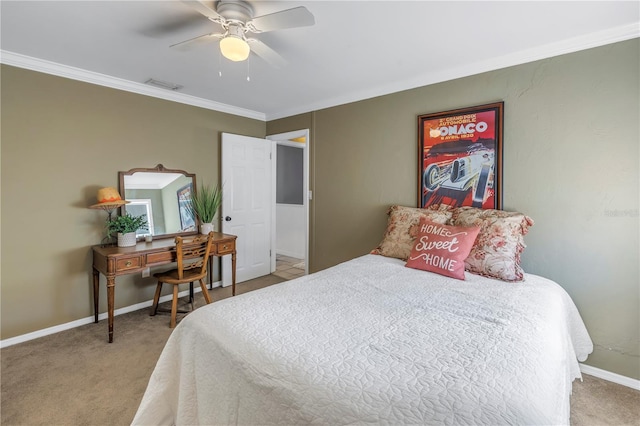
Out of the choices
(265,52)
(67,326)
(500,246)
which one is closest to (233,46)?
(265,52)

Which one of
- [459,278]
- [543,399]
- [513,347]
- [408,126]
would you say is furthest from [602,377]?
[408,126]

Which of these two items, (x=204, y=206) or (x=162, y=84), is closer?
(x=162, y=84)

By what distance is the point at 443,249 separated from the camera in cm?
220

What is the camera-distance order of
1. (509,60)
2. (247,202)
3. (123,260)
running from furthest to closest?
(247,202) → (123,260) → (509,60)

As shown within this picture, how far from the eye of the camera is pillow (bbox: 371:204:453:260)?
2582 millimetres

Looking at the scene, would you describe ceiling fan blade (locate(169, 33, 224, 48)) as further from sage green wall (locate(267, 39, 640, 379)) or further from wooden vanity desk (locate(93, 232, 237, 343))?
sage green wall (locate(267, 39, 640, 379))

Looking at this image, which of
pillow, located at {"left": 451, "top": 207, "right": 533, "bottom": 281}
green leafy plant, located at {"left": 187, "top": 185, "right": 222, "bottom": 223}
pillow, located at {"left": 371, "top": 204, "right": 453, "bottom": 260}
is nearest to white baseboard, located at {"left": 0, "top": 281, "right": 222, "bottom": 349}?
green leafy plant, located at {"left": 187, "top": 185, "right": 222, "bottom": 223}

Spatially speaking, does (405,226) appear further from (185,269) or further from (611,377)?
(185,269)

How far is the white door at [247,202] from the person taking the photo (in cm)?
401

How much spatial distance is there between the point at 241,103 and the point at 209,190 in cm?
117

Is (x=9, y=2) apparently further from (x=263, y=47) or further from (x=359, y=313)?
(x=359, y=313)

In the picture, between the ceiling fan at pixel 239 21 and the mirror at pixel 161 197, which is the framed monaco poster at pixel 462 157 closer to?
the ceiling fan at pixel 239 21

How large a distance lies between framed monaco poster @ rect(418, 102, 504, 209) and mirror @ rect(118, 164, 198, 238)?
2.65 metres

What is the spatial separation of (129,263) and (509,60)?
140 inches
